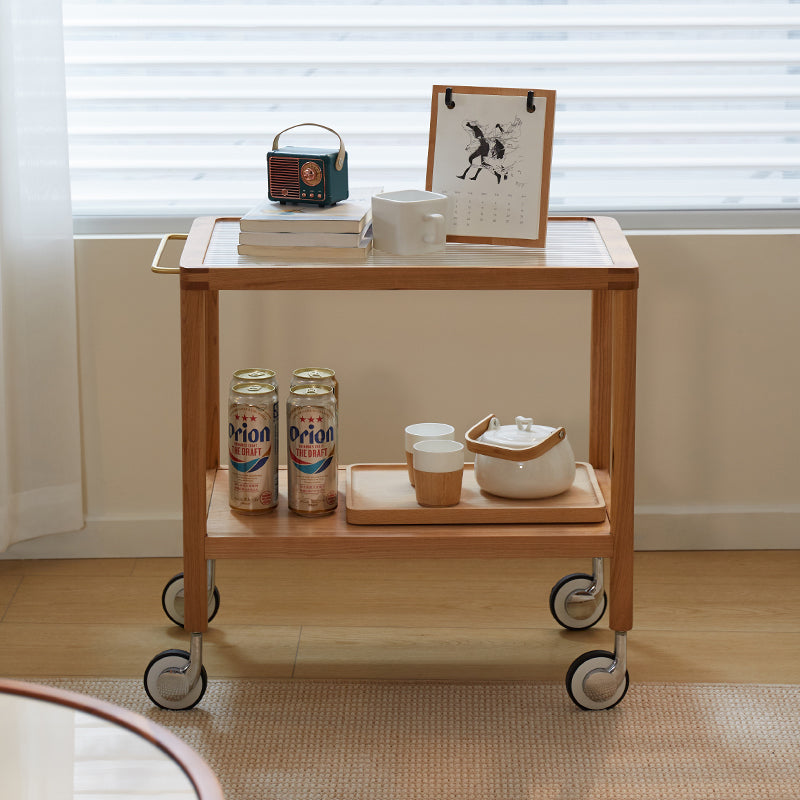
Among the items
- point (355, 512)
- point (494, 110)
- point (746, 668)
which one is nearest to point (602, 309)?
point (494, 110)

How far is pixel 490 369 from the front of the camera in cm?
210

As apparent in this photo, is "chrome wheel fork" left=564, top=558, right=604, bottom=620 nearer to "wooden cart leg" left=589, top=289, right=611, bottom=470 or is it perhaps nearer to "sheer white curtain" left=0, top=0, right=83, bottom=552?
"wooden cart leg" left=589, top=289, right=611, bottom=470

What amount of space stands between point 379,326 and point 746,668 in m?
0.88

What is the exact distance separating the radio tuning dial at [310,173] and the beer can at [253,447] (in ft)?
0.96

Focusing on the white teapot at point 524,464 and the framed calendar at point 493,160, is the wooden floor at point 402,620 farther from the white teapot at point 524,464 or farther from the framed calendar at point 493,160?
the framed calendar at point 493,160

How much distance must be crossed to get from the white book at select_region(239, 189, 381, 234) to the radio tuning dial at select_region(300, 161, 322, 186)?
36 mm

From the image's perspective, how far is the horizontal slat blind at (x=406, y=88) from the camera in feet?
6.48

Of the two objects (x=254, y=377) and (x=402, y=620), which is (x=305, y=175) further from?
(x=402, y=620)

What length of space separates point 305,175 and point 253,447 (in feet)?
1.28

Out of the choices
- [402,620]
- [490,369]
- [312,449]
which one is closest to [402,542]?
[312,449]

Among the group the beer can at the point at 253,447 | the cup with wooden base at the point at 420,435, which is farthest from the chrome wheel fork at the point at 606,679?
the beer can at the point at 253,447

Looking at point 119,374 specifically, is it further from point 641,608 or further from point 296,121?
point 641,608

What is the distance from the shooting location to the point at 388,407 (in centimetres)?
211

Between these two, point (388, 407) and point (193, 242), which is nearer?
point (193, 242)
